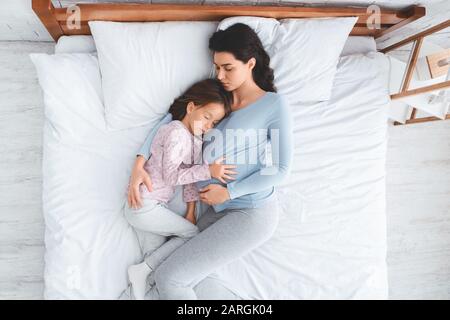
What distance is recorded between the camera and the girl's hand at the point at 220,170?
1399mm

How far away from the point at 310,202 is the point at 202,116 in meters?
0.59

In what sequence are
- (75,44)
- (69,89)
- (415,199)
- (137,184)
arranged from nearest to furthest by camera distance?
(137,184), (69,89), (75,44), (415,199)

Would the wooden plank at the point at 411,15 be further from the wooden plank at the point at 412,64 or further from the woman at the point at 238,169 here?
the woman at the point at 238,169

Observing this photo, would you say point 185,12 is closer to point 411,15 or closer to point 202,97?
point 202,97

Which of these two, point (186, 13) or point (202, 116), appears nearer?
point (202, 116)

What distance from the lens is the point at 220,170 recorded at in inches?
55.1

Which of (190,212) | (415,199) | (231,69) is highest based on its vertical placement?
(231,69)

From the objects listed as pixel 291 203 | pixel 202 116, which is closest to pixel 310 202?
pixel 291 203

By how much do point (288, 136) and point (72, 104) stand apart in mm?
816

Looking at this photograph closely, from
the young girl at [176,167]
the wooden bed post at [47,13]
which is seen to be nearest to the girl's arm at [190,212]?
the young girl at [176,167]

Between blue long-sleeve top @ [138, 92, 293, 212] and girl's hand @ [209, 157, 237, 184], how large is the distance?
27 mm

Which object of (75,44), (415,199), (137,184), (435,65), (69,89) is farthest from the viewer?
(415,199)

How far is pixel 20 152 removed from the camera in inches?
67.4
